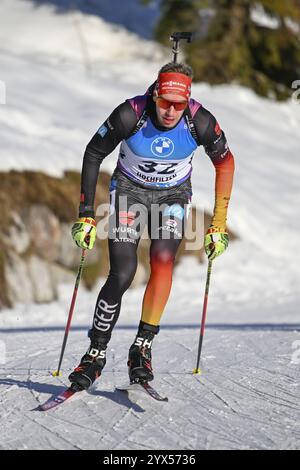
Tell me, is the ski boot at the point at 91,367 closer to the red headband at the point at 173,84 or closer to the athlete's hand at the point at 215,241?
the athlete's hand at the point at 215,241

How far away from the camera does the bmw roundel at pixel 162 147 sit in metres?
6.09

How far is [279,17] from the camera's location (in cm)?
2612

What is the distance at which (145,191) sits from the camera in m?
6.26

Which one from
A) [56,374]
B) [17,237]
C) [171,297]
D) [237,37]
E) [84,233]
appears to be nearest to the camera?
[84,233]

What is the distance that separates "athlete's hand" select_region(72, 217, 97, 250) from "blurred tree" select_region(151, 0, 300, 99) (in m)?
19.7

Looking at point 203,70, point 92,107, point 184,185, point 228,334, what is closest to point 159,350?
point 228,334

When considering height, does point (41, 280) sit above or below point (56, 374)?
above

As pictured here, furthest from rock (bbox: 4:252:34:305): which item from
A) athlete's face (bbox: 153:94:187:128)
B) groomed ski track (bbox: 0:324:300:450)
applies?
athlete's face (bbox: 153:94:187:128)

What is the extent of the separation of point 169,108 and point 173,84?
0.17 meters

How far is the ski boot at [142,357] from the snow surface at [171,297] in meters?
0.17

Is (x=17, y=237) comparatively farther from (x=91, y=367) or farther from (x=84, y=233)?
(x=91, y=367)

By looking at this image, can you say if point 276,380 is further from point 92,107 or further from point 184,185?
point 92,107

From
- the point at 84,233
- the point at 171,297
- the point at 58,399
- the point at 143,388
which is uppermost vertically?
the point at 84,233

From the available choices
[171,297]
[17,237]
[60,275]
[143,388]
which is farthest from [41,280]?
[143,388]
